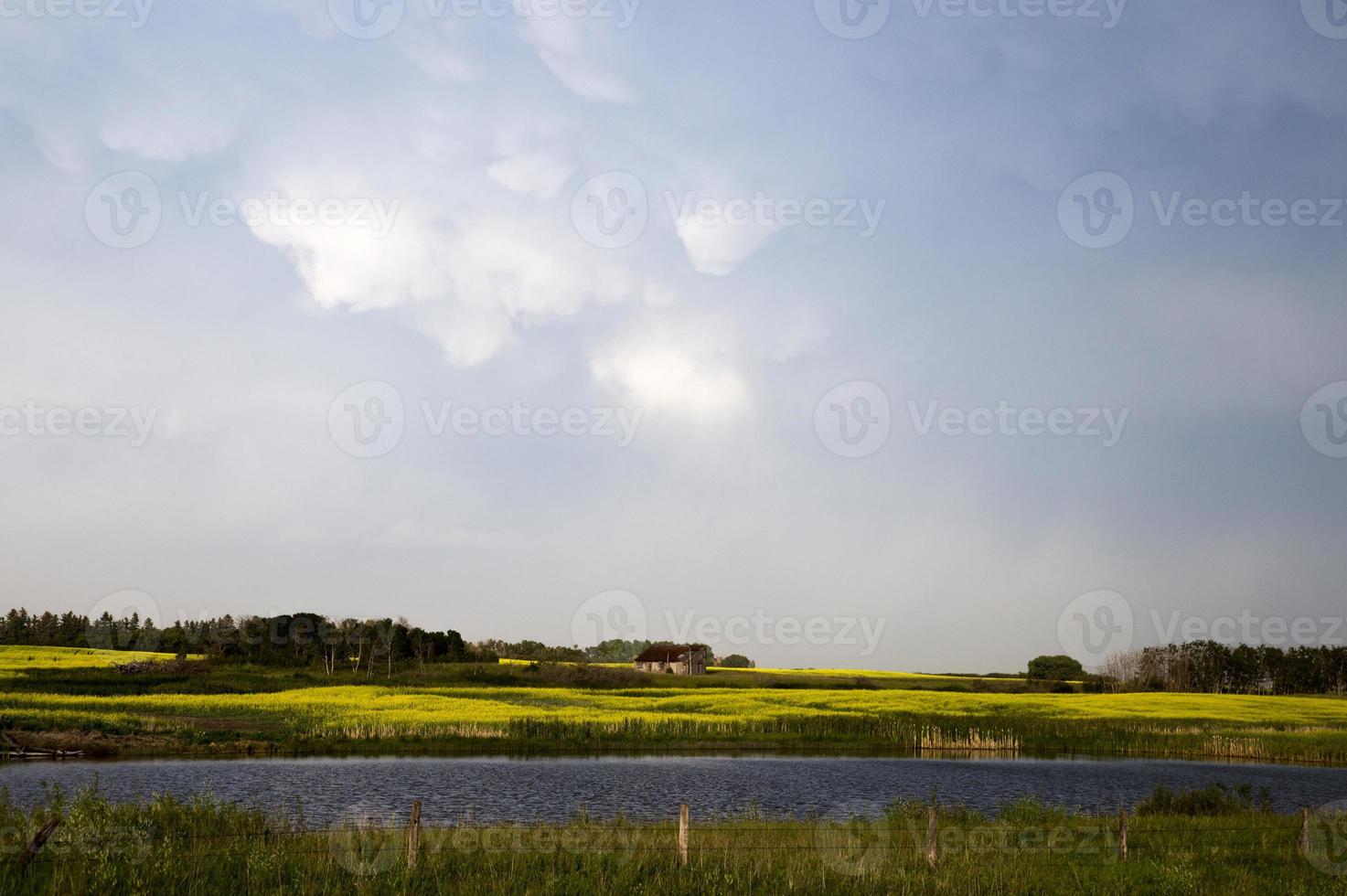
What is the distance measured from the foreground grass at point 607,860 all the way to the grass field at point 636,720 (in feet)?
108

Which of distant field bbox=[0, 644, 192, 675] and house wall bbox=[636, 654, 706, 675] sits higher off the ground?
distant field bbox=[0, 644, 192, 675]

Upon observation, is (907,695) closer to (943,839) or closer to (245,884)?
(943,839)

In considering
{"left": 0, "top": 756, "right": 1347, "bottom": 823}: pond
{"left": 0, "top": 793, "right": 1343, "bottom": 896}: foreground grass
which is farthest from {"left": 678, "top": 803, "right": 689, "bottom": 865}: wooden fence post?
{"left": 0, "top": 756, "right": 1347, "bottom": 823}: pond

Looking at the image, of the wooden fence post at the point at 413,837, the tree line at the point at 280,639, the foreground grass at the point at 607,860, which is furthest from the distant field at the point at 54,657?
the wooden fence post at the point at 413,837

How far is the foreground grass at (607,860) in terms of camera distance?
13.8 metres

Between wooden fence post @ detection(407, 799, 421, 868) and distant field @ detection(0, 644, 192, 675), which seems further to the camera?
distant field @ detection(0, 644, 192, 675)

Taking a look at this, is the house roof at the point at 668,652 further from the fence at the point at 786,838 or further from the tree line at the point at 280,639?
the fence at the point at 786,838

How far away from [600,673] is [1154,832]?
289 feet

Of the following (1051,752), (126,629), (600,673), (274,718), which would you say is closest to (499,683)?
(600,673)

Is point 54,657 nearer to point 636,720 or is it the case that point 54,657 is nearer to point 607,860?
point 636,720

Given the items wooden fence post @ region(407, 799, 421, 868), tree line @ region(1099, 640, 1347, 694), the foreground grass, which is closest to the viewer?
the foreground grass

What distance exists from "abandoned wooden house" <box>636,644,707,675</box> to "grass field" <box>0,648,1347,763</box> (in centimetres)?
4856

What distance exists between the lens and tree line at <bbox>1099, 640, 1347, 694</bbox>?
161250 mm

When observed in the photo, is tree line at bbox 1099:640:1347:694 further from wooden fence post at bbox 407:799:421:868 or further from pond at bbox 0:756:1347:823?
wooden fence post at bbox 407:799:421:868
